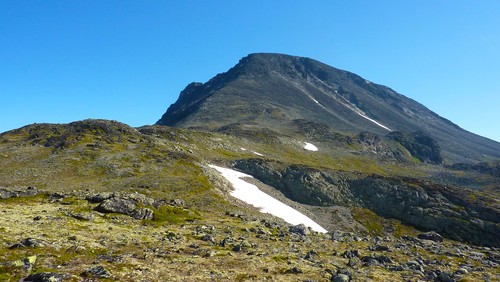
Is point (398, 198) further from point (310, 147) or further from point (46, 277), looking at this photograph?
point (46, 277)

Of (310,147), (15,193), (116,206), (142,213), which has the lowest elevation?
(15,193)

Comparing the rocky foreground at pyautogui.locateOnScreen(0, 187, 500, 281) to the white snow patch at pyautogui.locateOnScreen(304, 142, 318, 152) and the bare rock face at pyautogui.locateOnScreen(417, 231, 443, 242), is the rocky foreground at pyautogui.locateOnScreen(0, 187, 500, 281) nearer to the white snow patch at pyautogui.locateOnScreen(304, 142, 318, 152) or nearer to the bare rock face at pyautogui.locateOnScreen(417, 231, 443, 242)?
the bare rock face at pyautogui.locateOnScreen(417, 231, 443, 242)

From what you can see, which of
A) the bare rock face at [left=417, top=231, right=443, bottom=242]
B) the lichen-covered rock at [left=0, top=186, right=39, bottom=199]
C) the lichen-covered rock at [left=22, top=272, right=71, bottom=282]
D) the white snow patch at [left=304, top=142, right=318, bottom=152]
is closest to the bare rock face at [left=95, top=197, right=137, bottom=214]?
the lichen-covered rock at [left=0, top=186, right=39, bottom=199]

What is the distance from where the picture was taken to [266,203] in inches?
3115

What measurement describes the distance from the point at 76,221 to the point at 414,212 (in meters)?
84.1

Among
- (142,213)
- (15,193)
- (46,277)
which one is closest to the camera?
(46,277)

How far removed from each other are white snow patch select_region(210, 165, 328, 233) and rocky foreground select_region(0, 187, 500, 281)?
22.5 m

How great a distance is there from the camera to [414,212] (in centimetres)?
9069

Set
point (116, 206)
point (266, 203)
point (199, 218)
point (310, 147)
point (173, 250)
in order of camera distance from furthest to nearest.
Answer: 1. point (310, 147)
2. point (266, 203)
3. point (199, 218)
4. point (116, 206)
5. point (173, 250)

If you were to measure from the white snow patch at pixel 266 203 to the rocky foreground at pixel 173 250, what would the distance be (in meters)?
22.5

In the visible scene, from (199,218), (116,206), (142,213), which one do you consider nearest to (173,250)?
(142,213)

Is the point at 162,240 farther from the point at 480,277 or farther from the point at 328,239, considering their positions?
the point at 480,277

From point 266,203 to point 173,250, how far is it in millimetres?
49604

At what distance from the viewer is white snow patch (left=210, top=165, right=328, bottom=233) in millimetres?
73250
